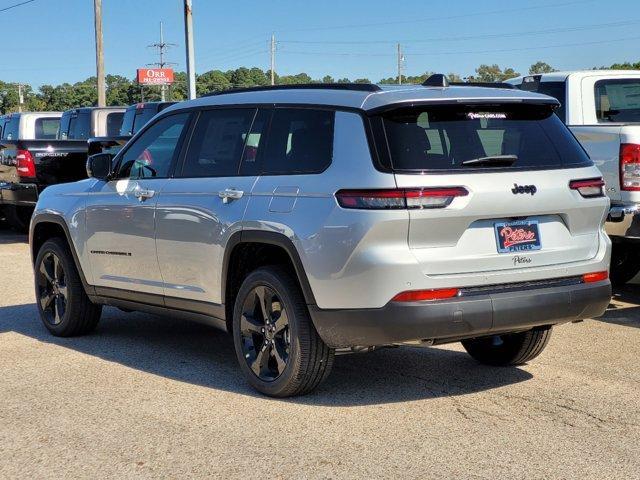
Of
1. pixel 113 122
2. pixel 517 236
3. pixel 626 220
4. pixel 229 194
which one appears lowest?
pixel 626 220

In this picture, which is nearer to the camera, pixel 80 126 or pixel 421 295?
pixel 421 295

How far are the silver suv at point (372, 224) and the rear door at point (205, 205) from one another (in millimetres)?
11

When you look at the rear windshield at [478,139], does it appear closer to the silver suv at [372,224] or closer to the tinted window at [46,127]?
the silver suv at [372,224]

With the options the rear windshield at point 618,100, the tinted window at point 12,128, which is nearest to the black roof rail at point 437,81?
the rear windshield at point 618,100

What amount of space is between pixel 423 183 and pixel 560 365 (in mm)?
2171

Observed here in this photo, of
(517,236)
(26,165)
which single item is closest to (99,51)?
(26,165)

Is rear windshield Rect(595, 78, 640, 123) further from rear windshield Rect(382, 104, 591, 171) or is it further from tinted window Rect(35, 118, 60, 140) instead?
tinted window Rect(35, 118, 60, 140)

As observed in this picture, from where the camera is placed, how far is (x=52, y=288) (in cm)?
787

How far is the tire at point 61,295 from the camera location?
7.59 metres

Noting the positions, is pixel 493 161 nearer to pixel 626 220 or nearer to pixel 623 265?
pixel 626 220

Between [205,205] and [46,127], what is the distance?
52.7 ft

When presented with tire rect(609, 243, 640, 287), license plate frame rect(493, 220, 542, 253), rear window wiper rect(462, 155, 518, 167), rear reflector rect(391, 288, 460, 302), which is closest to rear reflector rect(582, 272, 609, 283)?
license plate frame rect(493, 220, 542, 253)

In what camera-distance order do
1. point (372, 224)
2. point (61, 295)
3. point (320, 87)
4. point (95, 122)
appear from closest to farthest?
1. point (372, 224)
2. point (320, 87)
3. point (61, 295)
4. point (95, 122)

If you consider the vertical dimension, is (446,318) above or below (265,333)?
above
